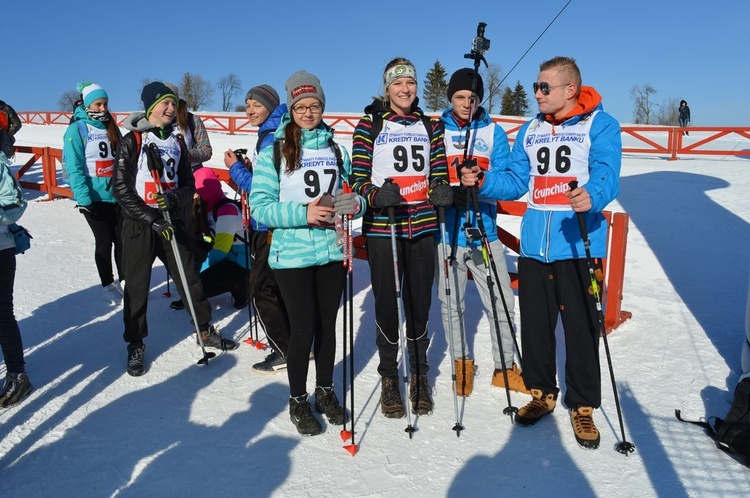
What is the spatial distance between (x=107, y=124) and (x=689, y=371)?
592 cm

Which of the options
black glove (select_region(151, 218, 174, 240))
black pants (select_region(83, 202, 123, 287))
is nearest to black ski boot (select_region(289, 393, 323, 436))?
black glove (select_region(151, 218, 174, 240))

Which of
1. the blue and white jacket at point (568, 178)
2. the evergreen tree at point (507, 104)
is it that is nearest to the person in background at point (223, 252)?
the blue and white jacket at point (568, 178)

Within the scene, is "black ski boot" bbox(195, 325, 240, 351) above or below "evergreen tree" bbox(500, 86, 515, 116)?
below

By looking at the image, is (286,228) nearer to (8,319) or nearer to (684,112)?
(8,319)

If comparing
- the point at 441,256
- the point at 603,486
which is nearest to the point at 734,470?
the point at 603,486

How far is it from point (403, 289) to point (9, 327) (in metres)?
2.82

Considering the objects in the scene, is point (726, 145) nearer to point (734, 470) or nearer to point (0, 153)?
point (734, 470)

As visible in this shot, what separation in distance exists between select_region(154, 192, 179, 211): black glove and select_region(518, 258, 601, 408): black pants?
2.73 meters

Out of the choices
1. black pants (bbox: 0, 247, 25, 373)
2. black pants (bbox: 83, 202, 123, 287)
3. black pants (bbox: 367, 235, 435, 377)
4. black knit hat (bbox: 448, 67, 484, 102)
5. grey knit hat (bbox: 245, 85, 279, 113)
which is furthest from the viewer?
black pants (bbox: 83, 202, 123, 287)

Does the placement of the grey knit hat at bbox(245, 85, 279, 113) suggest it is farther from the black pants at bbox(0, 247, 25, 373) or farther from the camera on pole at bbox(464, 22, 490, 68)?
the black pants at bbox(0, 247, 25, 373)

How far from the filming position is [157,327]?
5332 millimetres

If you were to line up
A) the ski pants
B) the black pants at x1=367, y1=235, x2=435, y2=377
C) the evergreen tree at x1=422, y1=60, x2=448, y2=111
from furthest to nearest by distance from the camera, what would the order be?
the evergreen tree at x1=422, y1=60, x2=448, y2=111
the ski pants
the black pants at x1=367, y1=235, x2=435, y2=377

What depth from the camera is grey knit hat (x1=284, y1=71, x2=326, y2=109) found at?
339 cm

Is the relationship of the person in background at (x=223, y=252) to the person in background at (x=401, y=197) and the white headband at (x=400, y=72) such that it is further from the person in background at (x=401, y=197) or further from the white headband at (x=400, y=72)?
the white headband at (x=400, y=72)
